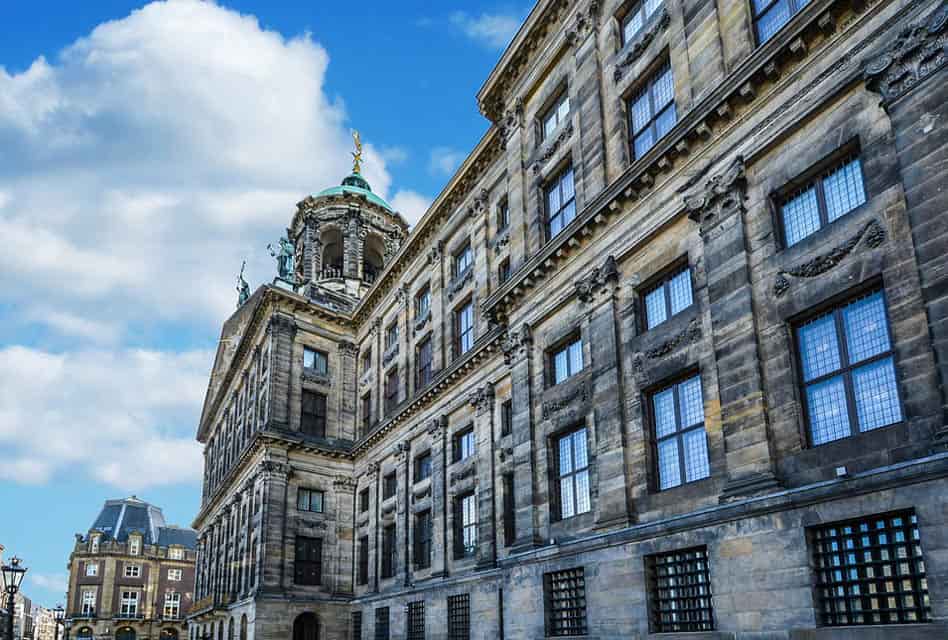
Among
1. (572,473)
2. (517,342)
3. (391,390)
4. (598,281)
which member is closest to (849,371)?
(598,281)

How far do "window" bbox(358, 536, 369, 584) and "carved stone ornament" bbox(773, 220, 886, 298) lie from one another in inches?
1341

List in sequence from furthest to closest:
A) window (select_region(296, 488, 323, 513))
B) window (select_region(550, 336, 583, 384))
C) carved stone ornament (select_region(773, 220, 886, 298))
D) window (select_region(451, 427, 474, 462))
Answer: window (select_region(296, 488, 323, 513)) → window (select_region(451, 427, 474, 462)) → window (select_region(550, 336, 583, 384)) → carved stone ornament (select_region(773, 220, 886, 298))

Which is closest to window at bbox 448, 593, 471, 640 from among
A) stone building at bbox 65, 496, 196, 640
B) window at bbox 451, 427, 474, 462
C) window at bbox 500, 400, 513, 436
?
window at bbox 451, 427, 474, 462

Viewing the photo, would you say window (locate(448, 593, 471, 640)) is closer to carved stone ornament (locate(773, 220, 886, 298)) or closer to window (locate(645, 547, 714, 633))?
window (locate(645, 547, 714, 633))

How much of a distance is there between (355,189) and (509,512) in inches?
1488

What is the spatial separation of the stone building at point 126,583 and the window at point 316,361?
230ft

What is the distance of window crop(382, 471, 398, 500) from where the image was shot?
43250 millimetres

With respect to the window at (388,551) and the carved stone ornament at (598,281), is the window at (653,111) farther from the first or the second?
the window at (388,551)

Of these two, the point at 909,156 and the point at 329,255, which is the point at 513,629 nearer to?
the point at 909,156

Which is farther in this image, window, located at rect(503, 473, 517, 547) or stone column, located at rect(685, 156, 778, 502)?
window, located at rect(503, 473, 517, 547)

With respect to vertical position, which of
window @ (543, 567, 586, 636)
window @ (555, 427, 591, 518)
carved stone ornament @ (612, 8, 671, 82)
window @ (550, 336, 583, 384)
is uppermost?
carved stone ornament @ (612, 8, 671, 82)

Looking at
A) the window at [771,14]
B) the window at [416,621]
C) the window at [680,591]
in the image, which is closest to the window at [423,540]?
the window at [416,621]

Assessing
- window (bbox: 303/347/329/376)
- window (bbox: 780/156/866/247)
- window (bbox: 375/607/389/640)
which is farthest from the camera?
window (bbox: 303/347/329/376)

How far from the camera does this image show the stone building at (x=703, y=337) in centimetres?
1382
